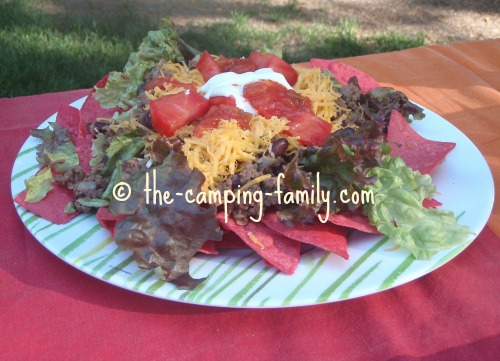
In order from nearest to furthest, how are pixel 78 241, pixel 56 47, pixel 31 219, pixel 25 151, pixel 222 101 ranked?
pixel 78 241 < pixel 31 219 < pixel 222 101 < pixel 25 151 < pixel 56 47

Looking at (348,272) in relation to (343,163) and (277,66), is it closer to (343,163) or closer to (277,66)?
(343,163)

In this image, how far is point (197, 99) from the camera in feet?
7.85

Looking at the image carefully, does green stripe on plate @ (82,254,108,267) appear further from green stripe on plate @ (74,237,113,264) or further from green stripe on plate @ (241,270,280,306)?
green stripe on plate @ (241,270,280,306)

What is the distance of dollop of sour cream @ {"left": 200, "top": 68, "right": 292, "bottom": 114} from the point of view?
7.97ft

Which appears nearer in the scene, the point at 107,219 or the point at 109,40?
the point at 107,219

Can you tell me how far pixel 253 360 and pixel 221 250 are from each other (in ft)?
1.38

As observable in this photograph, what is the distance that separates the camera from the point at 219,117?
2.30 meters

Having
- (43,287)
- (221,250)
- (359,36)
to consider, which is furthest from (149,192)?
(359,36)

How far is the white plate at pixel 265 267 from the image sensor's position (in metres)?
1.69

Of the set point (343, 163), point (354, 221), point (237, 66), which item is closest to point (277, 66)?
point (237, 66)

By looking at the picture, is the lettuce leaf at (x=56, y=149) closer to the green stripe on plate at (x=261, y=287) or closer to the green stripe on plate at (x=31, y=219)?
the green stripe on plate at (x=31, y=219)

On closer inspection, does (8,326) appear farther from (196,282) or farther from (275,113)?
(275,113)

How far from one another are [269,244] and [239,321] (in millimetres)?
264

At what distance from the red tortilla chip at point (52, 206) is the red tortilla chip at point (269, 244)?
22.6 inches
